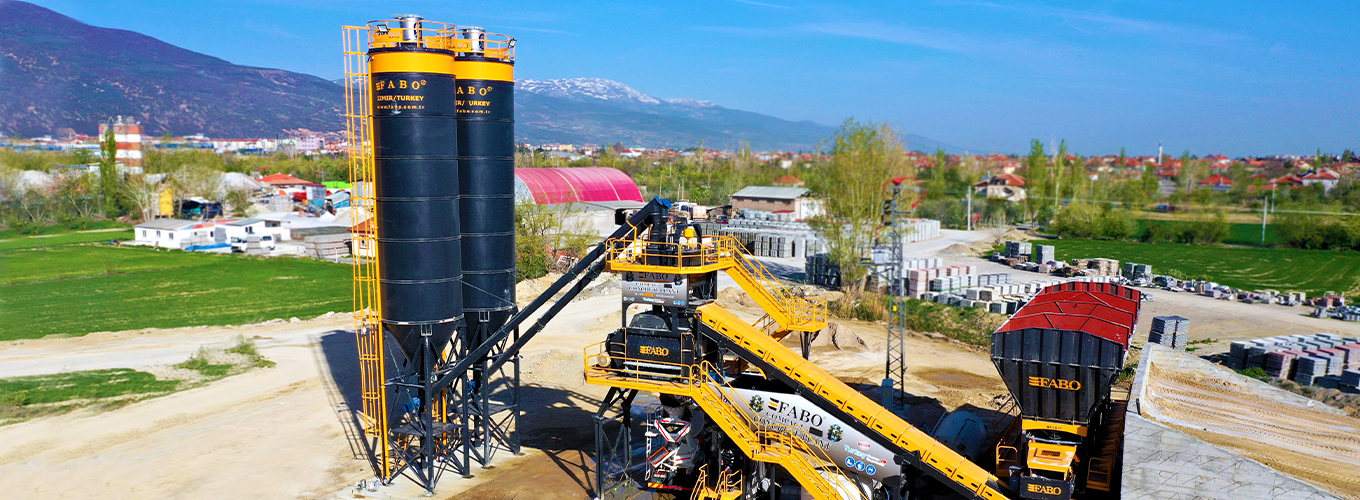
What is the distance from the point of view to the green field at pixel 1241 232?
8250 cm

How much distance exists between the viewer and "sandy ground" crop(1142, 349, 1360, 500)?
2155cm

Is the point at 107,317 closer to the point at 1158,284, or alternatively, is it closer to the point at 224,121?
the point at 1158,284

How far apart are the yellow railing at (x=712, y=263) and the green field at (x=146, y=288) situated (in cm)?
3254

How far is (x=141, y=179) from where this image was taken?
9988 centimetres

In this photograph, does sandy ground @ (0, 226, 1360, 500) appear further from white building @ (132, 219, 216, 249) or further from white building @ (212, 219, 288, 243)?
white building @ (132, 219, 216, 249)

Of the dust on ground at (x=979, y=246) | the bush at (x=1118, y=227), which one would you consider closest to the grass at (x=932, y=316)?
the dust on ground at (x=979, y=246)

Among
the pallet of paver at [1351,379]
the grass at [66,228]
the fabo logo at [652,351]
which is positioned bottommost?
the pallet of paver at [1351,379]

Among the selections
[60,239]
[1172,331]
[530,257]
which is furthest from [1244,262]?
[60,239]

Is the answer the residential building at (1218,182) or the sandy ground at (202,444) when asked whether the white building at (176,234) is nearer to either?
the sandy ground at (202,444)

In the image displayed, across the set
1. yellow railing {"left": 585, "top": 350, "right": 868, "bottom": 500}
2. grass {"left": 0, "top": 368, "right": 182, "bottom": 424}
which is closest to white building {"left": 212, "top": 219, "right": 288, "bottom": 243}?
grass {"left": 0, "top": 368, "right": 182, "bottom": 424}

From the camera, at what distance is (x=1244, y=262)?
228 feet

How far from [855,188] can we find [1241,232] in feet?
211

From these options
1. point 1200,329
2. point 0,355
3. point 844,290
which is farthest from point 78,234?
point 1200,329

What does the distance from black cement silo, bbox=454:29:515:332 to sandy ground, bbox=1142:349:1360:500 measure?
1795 cm
